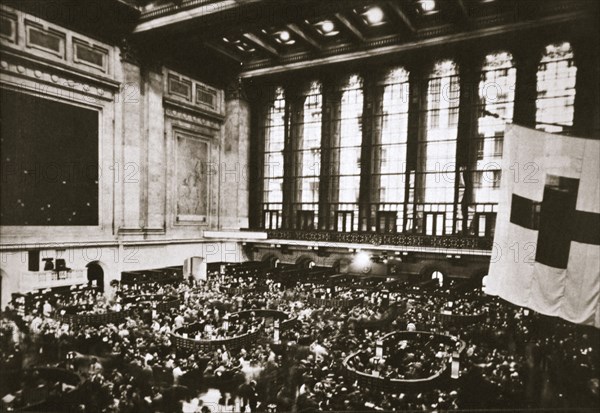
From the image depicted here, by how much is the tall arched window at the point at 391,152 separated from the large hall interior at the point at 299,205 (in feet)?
0.44

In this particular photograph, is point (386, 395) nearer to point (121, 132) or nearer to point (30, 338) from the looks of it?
point (30, 338)

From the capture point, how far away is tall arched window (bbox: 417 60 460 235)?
23109 millimetres

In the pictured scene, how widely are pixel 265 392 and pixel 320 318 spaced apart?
5863 millimetres

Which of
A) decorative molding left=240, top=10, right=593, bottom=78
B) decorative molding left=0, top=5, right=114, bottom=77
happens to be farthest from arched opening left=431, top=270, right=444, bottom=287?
decorative molding left=0, top=5, right=114, bottom=77

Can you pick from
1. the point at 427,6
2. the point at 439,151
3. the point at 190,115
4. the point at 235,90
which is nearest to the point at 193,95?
the point at 190,115

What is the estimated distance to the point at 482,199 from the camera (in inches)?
871

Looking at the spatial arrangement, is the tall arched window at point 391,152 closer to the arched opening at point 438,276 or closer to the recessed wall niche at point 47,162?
the arched opening at point 438,276

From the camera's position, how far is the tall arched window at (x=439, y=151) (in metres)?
23.1

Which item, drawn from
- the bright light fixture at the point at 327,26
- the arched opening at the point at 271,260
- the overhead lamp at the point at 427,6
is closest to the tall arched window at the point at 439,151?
the overhead lamp at the point at 427,6

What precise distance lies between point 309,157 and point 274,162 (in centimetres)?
277

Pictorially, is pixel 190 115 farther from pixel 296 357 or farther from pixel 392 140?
pixel 296 357

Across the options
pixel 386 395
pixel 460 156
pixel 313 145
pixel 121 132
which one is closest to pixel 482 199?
pixel 460 156

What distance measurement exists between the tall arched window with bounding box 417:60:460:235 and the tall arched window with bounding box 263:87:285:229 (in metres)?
9.80

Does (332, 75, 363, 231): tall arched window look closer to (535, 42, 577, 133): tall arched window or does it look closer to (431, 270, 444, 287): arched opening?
(431, 270, 444, 287): arched opening
